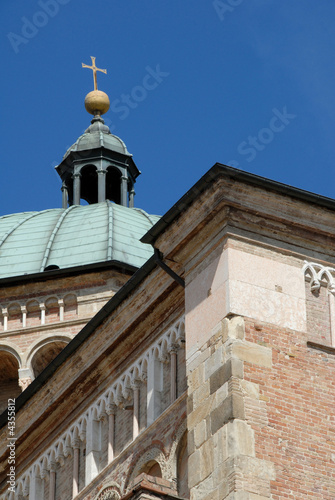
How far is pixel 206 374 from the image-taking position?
51.8ft

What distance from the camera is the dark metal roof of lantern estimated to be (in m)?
35.0

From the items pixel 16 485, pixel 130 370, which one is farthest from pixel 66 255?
pixel 130 370

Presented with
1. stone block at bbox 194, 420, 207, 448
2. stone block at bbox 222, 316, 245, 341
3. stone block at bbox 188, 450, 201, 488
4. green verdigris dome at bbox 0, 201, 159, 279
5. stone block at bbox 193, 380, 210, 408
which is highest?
green verdigris dome at bbox 0, 201, 159, 279

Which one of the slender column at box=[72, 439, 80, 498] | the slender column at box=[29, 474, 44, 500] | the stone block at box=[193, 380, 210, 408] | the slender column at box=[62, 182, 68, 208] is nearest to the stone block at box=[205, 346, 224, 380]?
the stone block at box=[193, 380, 210, 408]

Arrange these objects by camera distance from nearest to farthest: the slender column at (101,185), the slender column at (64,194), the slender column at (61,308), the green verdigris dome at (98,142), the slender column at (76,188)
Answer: the slender column at (61,308) → the slender column at (101,185) → the slender column at (76,188) → the slender column at (64,194) → the green verdigris dome at (98,142)

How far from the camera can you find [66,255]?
30.8 metres

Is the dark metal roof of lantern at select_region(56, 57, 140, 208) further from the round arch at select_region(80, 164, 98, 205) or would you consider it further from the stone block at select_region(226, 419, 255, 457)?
the stone block at select_region(226, 419, 255, 457)

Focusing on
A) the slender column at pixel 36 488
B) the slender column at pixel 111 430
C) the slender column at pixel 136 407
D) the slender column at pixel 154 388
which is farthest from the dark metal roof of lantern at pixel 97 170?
the slender column at pixel 154 388

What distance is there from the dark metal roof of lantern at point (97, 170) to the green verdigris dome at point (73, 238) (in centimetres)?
135

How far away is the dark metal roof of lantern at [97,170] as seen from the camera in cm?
3500

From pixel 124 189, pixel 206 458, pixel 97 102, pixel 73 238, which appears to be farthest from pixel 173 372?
pixel 97 102

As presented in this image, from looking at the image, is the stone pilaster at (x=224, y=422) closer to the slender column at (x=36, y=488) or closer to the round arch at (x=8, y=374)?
the slender column at (x=36, y=488)

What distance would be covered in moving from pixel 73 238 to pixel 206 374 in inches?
624

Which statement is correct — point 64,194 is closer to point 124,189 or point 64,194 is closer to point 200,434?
point 124,189
